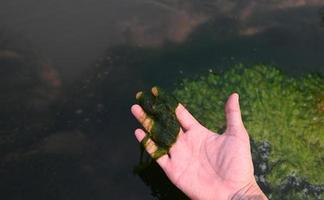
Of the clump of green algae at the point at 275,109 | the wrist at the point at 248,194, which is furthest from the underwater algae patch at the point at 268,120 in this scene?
the wrist at the point at 248,194

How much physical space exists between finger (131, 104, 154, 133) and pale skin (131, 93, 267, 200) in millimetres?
13

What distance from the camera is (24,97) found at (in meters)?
6.30

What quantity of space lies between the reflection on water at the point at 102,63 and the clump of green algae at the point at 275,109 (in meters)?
0.25

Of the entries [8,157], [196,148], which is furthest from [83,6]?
[196,148]

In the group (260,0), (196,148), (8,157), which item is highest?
(260,0)

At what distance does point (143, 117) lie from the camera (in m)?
5.54

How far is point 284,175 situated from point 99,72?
2965 mm

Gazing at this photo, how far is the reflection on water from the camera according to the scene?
5.79m

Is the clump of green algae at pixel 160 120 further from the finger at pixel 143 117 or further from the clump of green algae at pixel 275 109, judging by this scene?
the clump of green algae at pixel 275 109

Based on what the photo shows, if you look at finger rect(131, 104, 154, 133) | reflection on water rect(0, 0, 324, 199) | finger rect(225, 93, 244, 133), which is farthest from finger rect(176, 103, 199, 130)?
reflection on water rect(0, 0, 324, 199)

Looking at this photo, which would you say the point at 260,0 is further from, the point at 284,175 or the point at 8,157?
the point at 8,157

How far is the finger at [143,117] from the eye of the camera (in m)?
5.46

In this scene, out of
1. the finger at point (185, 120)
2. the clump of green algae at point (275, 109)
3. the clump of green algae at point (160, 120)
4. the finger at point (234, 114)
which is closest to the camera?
the finger at point (234, 114)

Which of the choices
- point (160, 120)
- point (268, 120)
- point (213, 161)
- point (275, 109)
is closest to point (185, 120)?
point (160, 120)
